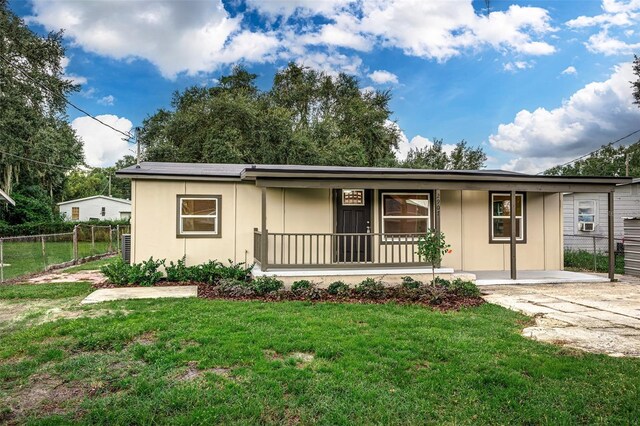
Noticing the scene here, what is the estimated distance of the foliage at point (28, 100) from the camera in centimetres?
2173

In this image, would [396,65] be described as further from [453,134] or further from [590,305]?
[590,305]

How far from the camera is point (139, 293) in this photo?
7480 millimetres

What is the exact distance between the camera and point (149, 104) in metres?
25.2

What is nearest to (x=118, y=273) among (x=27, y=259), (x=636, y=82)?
(x=27, y=259)

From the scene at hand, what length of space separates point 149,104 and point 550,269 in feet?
78.1

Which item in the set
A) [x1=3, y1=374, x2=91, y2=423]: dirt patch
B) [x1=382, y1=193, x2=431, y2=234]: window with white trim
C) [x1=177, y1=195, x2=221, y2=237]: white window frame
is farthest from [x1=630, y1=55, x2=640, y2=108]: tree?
[x1=3, y1=374, x2=91, y2=423]: dirt patch

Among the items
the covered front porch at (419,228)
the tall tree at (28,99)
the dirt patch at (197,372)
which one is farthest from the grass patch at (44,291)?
the tall tree at (28,99)

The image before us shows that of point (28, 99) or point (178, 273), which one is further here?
point (28, 99)

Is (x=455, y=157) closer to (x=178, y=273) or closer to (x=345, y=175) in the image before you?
(x=345, y=175)

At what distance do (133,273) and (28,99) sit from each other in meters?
20.9

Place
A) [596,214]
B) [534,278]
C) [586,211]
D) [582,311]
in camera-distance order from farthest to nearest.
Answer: [586,211] → [596,214] → [534,278] → [582,311]

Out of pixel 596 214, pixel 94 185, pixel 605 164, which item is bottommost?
pixel 596 214

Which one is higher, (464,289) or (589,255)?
(589,255)

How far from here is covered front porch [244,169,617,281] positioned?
8.54 m
